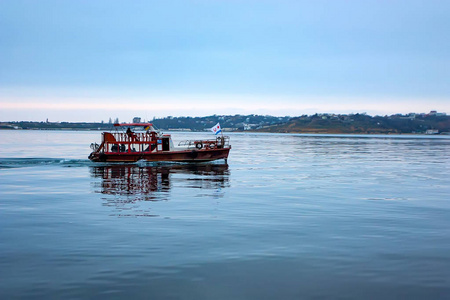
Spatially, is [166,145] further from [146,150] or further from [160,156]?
[146,150]

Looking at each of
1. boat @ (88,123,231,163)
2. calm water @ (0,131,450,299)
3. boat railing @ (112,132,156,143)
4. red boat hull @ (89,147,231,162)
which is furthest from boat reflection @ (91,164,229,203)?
boat railing @ (112,132,156,143)

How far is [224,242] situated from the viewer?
14.8 metres

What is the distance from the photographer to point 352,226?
17.5 metres

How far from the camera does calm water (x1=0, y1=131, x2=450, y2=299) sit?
10.8 metres

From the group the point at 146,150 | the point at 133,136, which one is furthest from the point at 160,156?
the point at 133,136

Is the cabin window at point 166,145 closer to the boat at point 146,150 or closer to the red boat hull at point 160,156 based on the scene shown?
the boat at point 146,150

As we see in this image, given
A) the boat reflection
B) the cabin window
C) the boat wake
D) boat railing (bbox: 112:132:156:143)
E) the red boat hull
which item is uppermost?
boat railing (bbox: 112:132:156:143)

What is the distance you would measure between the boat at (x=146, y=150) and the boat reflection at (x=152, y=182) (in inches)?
185

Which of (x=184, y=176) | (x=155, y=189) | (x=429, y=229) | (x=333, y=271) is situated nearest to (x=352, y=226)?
(x=429, y=229)

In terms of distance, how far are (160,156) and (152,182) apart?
1593 cm

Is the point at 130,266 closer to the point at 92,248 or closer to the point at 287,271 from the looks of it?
the point at 92,248

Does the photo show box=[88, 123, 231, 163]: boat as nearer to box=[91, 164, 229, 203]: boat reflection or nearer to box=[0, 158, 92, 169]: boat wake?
box=[0, 158, 92, 169]: boat wake

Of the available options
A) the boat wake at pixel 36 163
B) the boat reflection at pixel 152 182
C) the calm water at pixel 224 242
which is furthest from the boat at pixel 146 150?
the calm water at pixel 224 242

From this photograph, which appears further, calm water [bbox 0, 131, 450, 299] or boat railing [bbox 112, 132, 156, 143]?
boat railing [bbox 112, 132, 156, 143]
